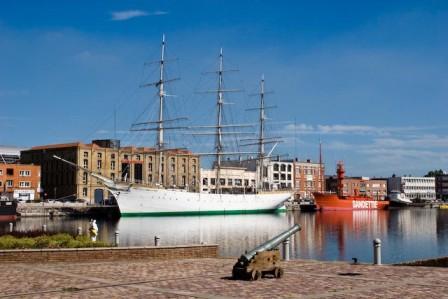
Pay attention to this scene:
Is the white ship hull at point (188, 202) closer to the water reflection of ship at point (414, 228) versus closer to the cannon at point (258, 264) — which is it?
the water reflection of ship at point (414, 228)

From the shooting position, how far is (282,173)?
19512 cm

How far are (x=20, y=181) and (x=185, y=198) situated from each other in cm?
3601

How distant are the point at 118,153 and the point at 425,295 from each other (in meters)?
130

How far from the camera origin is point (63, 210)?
112 m

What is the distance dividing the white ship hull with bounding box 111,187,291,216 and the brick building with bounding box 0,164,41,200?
25510 millimetres

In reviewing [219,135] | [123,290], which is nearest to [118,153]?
[219,135]

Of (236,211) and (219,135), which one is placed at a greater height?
(219,135)

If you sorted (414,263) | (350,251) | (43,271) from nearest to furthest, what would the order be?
(43,271) < (414,263) < (350,251)

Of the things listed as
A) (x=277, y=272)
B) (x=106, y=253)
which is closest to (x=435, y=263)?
(x=277, y=272)

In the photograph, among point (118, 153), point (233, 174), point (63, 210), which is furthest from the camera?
point (233, 174)

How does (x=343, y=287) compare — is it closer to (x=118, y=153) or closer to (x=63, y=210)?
(x=63, y=210)

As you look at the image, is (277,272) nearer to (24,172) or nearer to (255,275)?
(255,275)

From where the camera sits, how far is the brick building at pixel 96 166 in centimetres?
13475

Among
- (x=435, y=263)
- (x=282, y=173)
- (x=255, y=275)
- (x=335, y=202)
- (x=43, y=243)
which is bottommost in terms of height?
(x=335, y=202)
